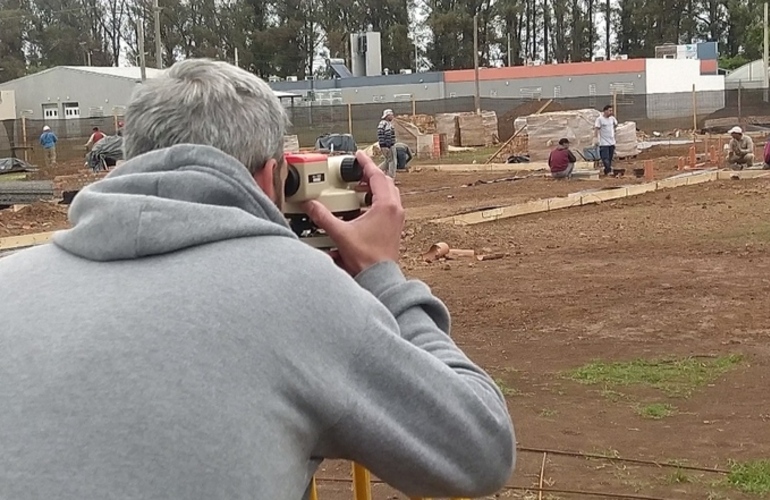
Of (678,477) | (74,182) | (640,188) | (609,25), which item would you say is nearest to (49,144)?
(74,182)

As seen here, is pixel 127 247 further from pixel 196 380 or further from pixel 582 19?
pixel 582 19

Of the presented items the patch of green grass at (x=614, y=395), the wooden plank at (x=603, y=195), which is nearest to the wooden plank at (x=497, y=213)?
the wooden plank at (x=603, y=195)

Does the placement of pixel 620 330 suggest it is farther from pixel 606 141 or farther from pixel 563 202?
pixel 606 141

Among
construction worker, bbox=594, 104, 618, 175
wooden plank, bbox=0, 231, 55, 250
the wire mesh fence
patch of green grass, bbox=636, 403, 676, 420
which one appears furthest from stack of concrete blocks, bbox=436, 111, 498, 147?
patch of green grass, bbox=636, 403, 676, 420

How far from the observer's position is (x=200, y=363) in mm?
1613

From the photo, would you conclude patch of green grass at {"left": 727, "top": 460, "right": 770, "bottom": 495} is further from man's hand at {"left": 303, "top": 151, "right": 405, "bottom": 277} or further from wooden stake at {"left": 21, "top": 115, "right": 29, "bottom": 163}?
wooden stake at {"left": 21, "top": 115, "right": 29, "bottom": 163}

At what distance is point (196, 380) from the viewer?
5.26 ft

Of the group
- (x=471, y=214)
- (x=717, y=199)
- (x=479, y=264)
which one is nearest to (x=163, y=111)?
(x=479, y=264)

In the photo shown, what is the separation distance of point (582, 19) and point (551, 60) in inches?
156

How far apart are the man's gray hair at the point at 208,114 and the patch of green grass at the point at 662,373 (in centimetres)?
582

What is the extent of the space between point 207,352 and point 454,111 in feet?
151

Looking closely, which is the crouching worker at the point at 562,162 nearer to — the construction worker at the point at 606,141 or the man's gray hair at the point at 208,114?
the construction worker at the point at 606,141

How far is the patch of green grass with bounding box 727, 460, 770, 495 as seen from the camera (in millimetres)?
5298

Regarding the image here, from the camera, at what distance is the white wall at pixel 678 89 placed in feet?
147
